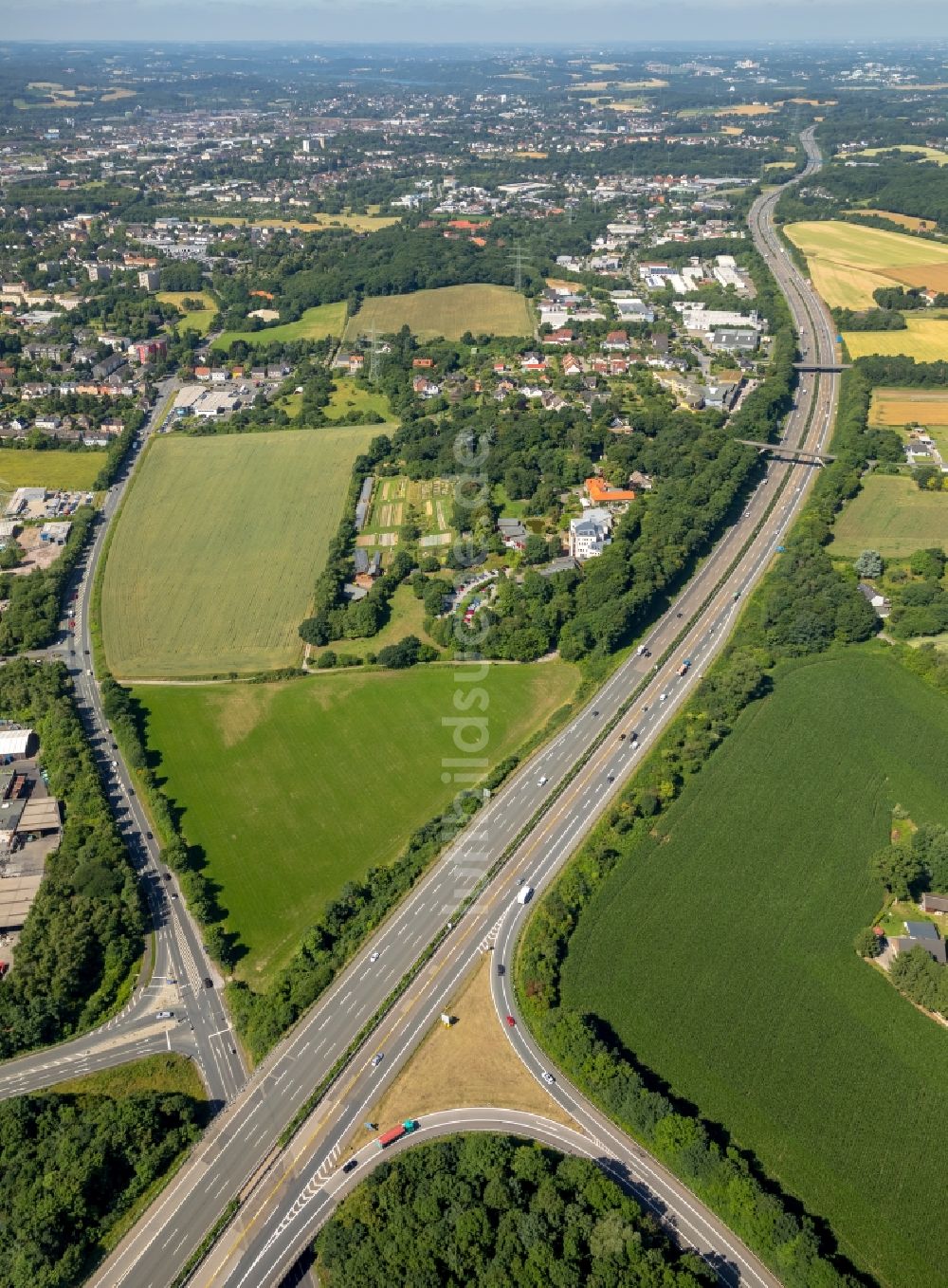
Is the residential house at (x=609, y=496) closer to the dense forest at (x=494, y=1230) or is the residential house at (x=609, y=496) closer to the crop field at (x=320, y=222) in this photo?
the dense forest at (x=494, y=1230)

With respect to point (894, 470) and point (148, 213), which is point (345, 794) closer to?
point (894, 470)

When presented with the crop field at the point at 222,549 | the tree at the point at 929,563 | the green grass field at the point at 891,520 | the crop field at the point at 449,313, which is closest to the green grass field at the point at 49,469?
the crop field at the point at 222,549

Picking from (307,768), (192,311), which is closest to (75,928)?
(307,768)

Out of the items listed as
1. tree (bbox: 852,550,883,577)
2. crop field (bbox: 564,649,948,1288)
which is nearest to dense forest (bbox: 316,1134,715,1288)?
crop field (bbox: 564,649,948,1288)

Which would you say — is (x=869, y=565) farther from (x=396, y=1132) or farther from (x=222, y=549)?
(x=396, y=1132)

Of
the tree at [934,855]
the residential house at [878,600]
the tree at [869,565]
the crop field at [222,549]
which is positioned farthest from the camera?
the tree at [869,565]

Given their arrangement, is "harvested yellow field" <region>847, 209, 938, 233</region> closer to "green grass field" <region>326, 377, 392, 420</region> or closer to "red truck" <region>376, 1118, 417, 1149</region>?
"green grass field" <region>326, 377, 392, 420</region>
